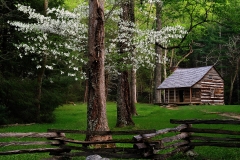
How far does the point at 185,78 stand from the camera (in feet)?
139

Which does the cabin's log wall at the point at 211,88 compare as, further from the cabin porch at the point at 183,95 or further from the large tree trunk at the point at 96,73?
the large tree trunk at the point at 96,73

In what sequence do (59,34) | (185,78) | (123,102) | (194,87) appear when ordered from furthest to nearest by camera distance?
(185,78) < (194,87) < (123,102) < (59,34)

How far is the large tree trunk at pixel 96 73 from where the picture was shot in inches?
403

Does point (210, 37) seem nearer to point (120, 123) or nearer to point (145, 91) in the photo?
point (145, 91)

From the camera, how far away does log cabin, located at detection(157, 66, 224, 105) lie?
40750 mm

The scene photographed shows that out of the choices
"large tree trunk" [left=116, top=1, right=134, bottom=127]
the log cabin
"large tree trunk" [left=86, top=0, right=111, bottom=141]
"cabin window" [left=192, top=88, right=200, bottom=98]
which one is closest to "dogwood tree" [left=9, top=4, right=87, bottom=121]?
"large tree trunk" [left=116, top=1, right=134, bottom=127]

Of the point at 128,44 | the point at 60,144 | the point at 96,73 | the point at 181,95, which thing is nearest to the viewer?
the point at 60,144

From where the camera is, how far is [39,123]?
22516 mm

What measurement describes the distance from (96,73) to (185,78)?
3351 cm

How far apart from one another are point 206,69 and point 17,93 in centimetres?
2830

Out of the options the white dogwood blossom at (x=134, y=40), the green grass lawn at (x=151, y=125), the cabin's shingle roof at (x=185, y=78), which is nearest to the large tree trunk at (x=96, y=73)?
the green grass lawn at (x=151, y=125)

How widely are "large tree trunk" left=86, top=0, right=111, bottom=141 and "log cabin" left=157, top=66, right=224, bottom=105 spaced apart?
101 ft

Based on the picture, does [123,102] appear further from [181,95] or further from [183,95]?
[181,95]

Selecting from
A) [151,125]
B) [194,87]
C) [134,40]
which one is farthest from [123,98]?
[194,87]
